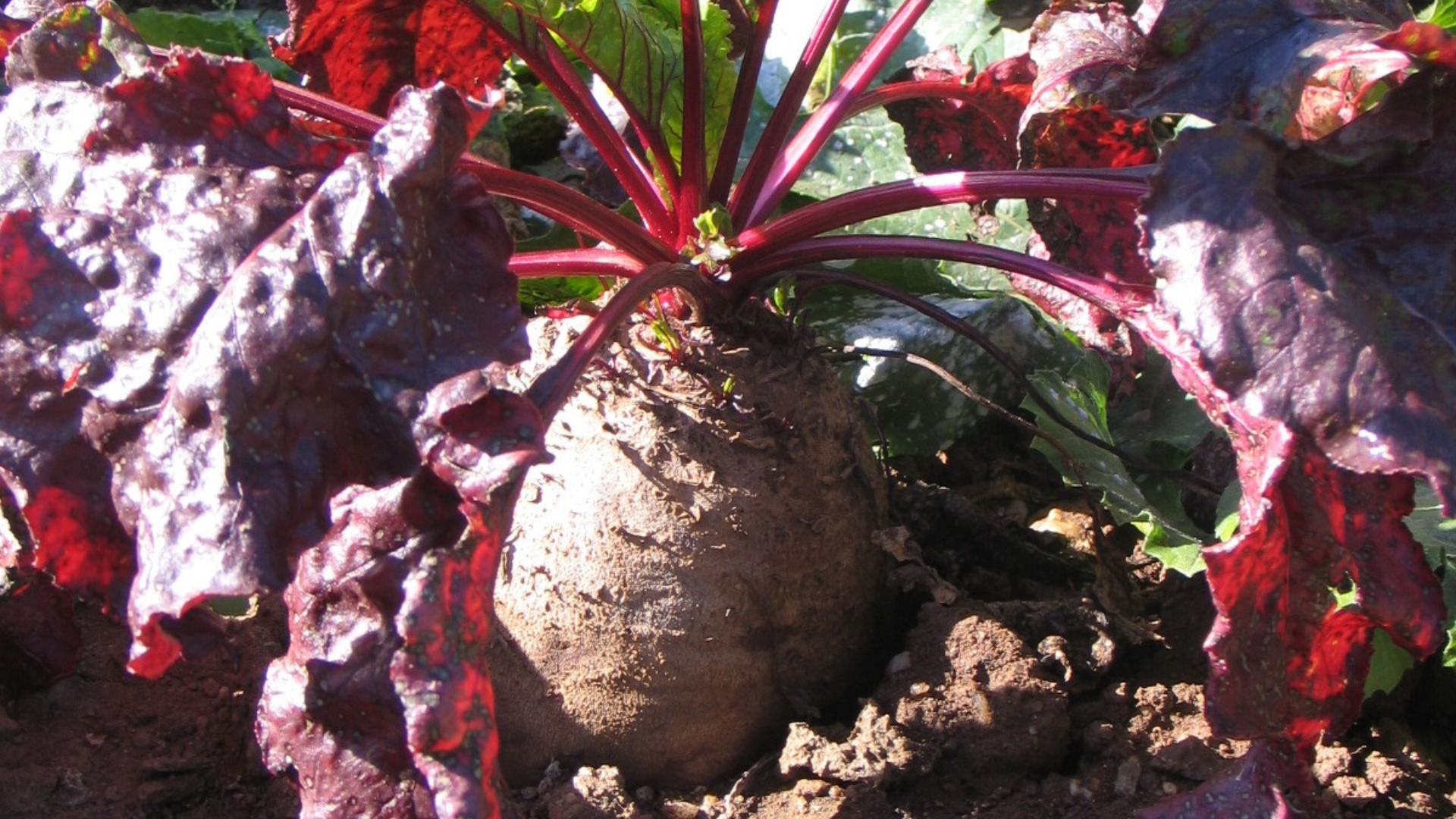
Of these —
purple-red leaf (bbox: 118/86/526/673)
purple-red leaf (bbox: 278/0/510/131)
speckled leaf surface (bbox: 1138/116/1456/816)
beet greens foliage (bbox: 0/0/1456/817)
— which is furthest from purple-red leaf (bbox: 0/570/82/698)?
speckled leaf surface (bbox: 1138/116/1456/816)

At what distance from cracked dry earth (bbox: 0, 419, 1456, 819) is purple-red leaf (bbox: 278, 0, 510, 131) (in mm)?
742

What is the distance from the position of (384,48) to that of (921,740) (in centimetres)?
111

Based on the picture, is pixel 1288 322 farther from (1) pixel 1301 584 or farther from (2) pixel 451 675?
(2) pixel 451 675

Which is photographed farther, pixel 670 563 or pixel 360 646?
pixel 670 563

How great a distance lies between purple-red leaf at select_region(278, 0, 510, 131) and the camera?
164 cm

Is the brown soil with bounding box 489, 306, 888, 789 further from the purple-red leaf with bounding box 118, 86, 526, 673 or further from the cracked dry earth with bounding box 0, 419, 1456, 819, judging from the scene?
the purple-red leaf with bounding box 118, 86, 526, 673

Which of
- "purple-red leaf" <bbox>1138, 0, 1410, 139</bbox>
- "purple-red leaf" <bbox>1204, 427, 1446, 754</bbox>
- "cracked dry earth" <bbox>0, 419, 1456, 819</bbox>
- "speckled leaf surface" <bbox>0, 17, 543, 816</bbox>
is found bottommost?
"cracked dry earth" <bbox>0, 419, 1456, 819</bbox>

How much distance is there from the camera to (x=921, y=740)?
1571 millimetres

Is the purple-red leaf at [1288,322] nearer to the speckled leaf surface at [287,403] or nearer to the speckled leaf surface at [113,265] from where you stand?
the speckled leaf surface at [287,403]

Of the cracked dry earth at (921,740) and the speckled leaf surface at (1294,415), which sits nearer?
the speckled leaf surface at (1294,415)

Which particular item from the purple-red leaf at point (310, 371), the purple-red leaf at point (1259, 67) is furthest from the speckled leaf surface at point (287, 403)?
the purple-red leaf at point (1259, 67)

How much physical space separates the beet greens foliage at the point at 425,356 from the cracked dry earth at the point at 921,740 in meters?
0.28

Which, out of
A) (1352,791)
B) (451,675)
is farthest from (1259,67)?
(451,675)

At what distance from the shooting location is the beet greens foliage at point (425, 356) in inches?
39.4
